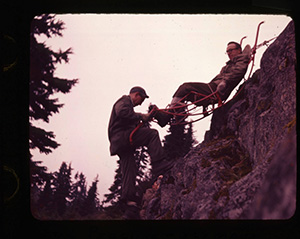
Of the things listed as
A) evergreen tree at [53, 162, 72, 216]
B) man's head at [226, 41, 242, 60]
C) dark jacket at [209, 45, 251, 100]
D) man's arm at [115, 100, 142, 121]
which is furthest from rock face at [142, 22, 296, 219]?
evergreen tree at [53, 162, 72, 216]

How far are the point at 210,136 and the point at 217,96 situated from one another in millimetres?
395

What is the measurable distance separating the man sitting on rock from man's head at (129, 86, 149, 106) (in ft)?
0.71

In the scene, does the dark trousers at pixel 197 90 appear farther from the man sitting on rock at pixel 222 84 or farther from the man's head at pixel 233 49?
the man's head at pixel 233 49

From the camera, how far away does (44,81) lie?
3.08m

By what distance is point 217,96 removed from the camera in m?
2.94

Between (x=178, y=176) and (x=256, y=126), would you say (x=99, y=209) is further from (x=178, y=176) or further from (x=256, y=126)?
(x=256, y=126)

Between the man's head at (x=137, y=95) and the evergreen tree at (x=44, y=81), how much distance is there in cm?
59

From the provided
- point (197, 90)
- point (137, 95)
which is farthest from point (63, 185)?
point (197, 90)

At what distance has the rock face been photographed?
2.73m

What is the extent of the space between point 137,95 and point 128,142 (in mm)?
466

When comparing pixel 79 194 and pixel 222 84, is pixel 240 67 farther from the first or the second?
pixel 79 194

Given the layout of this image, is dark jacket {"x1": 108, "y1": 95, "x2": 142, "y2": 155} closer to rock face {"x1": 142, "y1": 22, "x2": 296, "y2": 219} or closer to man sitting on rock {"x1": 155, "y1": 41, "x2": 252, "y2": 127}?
man sitting on rock {"x1": 155, "y1": 41, "x2": 252, "y2": 127}

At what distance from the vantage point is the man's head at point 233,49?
290cm
